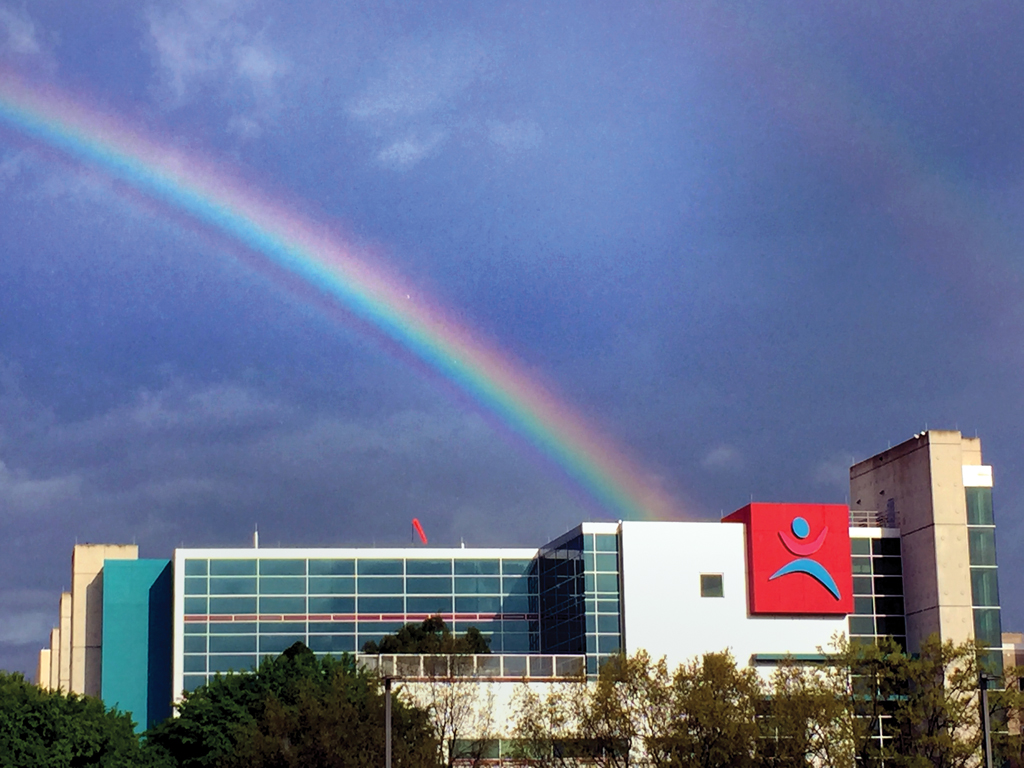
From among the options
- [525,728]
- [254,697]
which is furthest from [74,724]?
[525,728]

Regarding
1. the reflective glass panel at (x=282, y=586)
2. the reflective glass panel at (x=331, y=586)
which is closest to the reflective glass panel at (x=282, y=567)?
the reflective glass panel at (x=282, y=586)

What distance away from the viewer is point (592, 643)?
276 ft

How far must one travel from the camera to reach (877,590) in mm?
92000

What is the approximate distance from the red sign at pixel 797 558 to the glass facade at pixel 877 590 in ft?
11.8

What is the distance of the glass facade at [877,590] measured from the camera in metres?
91.1

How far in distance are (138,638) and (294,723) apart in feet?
140

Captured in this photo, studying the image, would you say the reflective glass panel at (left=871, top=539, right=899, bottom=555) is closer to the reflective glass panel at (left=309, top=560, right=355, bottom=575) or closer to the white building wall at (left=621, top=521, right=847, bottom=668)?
the white building wall at (left=621, top=521, right=847, bottom=668)

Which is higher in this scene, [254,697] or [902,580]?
[902,580]

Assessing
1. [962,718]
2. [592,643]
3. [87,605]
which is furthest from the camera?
[87,605]

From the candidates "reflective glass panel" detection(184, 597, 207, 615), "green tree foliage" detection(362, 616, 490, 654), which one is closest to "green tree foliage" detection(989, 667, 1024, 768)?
"green tree foliage" detection(362, 616, 490, 654)

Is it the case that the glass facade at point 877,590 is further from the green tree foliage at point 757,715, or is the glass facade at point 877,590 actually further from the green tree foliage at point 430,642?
the green tree foliage at point 430,642

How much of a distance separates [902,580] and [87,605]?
53271 mm

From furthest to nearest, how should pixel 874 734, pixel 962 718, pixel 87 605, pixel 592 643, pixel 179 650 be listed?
pixel 87 605 < pixel 179 650 < pixel 592 643 < pixel 874 734 < pixel 962 718

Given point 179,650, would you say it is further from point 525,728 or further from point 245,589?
point 525,728
